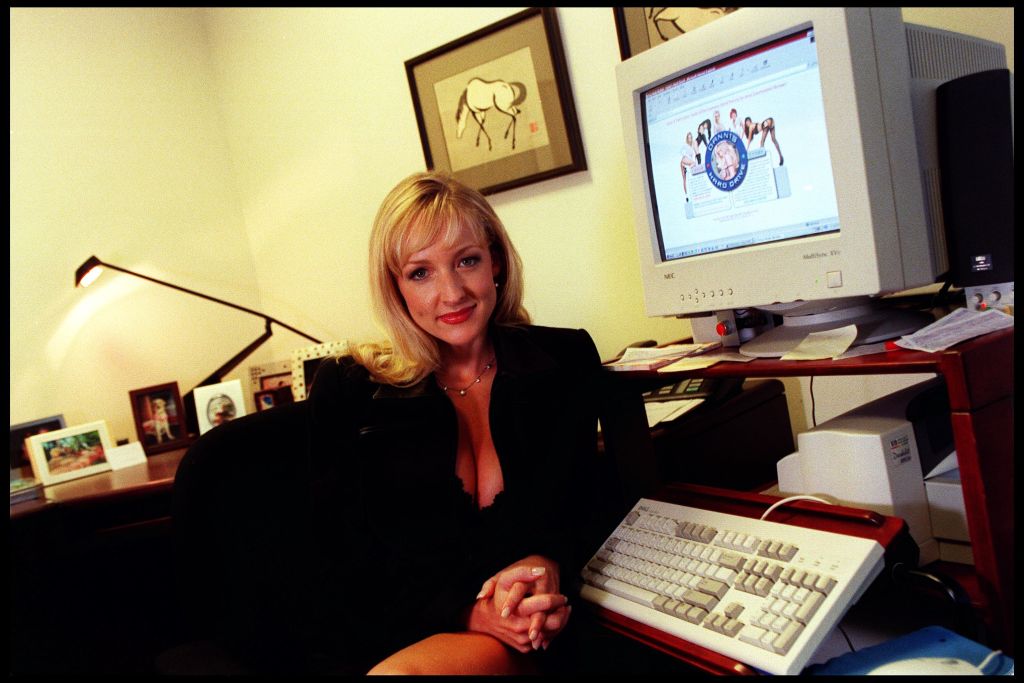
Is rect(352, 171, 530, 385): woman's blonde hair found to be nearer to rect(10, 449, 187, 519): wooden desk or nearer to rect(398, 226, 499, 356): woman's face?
rect(398, 226, 499, 356): woman's face

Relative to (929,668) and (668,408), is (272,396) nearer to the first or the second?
(668,408)

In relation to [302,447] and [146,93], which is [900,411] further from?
[146,93]

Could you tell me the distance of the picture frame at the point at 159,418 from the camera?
204 cm

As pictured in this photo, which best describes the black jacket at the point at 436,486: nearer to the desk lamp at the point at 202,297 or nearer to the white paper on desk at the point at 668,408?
the white paper on desk at the point at 668,408

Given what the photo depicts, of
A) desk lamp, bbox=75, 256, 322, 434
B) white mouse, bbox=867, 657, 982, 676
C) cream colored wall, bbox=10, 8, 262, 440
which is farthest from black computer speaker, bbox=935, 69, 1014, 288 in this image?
cream colored wall, bbox=10, 8, 262, 440

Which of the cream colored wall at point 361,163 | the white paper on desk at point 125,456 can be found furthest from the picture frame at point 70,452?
the cream colored wall at point 361,163

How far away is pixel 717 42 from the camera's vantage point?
1109 millimetres

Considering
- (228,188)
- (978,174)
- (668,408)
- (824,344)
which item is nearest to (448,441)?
(668,408)

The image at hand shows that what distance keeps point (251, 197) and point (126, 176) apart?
1.28 feet

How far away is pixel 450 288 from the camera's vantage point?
124cm

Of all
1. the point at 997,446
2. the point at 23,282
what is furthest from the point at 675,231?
the point at 23,282

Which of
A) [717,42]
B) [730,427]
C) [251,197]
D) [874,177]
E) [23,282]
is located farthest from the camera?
[251,197]

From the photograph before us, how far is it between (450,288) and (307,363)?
1.01m

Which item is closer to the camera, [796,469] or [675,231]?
[796,469]
